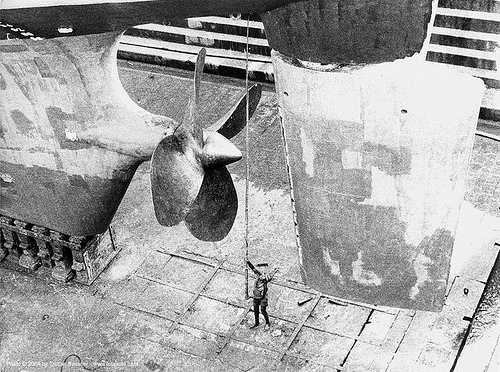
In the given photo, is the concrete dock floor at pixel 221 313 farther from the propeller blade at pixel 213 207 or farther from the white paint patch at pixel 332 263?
the propeller blade at pixel 213 207

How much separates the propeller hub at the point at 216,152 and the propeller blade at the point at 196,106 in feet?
0.42

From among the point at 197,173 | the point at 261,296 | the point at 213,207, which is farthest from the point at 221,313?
the point at 197,173

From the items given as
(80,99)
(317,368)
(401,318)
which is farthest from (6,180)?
(401,318)

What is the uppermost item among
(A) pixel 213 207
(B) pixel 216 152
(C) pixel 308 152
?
(C) pixel 308 152

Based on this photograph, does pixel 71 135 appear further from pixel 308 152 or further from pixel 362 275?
pixel 362 275

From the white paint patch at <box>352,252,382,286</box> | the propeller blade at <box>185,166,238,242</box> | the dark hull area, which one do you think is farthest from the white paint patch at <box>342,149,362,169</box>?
the dark hull area

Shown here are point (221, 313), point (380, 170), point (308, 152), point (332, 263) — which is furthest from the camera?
point (221, 313)

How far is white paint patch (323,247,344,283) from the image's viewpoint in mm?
9984

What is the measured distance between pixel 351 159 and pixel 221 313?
3.67 m

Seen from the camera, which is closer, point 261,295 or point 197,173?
point 197,173

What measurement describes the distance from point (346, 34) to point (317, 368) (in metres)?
4.64

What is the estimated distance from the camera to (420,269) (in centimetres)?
974

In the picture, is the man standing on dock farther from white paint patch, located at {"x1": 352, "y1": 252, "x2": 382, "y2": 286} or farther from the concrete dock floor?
white paint patch, located at {"x1": 352, "y1": 252, "x2": 382, "y2": 286}

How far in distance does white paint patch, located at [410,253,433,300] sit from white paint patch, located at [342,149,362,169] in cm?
145
